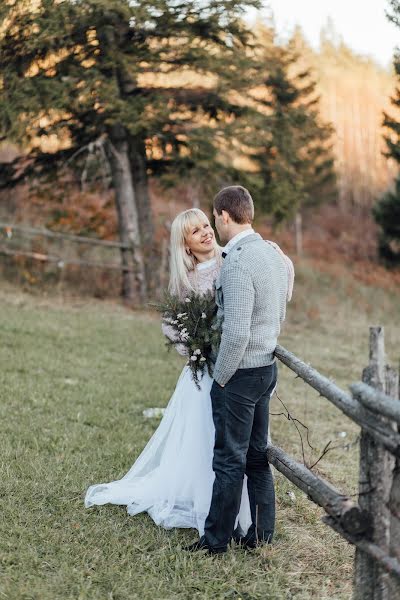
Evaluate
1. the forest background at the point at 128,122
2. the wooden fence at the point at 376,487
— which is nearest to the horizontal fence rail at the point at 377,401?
the wooden fence at the point at 376,487

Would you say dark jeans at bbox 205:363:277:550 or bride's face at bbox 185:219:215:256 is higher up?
bride's face at bbox 185:219:215:256

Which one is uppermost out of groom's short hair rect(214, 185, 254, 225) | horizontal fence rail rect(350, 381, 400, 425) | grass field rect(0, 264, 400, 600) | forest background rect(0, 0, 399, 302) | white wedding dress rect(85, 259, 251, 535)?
forest background rect(0, 0, 399, 302)

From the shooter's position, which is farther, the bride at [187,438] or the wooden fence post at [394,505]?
the bride at [187,438]

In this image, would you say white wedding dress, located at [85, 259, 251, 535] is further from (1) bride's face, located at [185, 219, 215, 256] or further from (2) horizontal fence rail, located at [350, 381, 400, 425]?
(2) horizontal fence rail, located at [350, 381, 400, 425]

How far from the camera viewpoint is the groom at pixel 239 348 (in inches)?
148

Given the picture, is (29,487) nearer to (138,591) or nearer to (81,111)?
(138,591)

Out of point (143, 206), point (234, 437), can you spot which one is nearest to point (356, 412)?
point (234, 437)

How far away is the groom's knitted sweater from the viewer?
12.2 feet

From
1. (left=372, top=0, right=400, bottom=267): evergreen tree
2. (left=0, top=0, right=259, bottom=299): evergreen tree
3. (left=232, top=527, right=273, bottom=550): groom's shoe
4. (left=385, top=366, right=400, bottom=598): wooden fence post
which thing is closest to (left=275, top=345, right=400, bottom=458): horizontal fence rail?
(left=385, top=366, right=400, bottom=598): wooden fence post

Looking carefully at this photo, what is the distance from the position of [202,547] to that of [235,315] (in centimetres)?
146

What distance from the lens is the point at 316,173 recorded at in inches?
1288

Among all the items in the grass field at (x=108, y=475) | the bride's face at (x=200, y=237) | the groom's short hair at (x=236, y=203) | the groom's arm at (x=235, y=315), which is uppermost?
the groom's short hair at (x=236, y=203)

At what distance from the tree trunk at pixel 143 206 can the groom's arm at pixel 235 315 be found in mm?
12654

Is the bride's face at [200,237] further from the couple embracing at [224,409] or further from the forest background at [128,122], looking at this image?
the forest background at [128,122]
